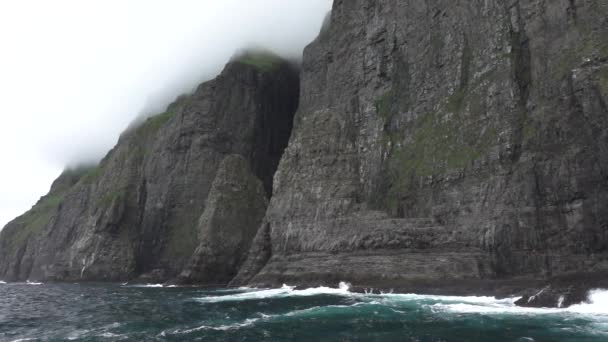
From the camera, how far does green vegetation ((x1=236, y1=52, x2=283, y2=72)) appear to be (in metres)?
110

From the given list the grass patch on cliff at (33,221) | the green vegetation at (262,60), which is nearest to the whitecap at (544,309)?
the green vegetation at (262,60)

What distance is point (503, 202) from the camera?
46000 millimetres

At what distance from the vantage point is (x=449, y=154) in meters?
54.6

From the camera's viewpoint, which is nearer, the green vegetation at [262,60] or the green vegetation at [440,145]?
the green vegetation at [440,145]

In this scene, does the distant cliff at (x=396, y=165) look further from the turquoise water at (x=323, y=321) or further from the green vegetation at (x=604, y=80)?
the turquoise water at (x=323, y=321)

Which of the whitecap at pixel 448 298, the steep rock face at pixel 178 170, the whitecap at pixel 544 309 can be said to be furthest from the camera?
the steep rock face at pixel 178 170

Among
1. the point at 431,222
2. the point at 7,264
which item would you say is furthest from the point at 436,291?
the point at 7,264

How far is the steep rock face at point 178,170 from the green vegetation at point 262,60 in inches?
9.8

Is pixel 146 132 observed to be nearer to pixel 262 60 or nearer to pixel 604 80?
pixel 262 60

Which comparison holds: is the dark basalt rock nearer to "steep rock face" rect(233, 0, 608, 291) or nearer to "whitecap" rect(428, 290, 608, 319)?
"whitecap" rect(428, 290, 608, 319)

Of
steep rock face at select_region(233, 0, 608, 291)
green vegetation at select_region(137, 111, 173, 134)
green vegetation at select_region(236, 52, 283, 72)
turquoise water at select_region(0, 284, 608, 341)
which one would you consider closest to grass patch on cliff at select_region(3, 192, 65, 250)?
green vegetation at select_region(137, 111, 173, 134)

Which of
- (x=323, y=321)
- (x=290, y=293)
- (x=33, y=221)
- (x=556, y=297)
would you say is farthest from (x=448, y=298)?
(x=33, y=221)

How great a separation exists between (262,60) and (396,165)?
204ft

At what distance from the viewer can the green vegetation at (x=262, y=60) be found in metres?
110
